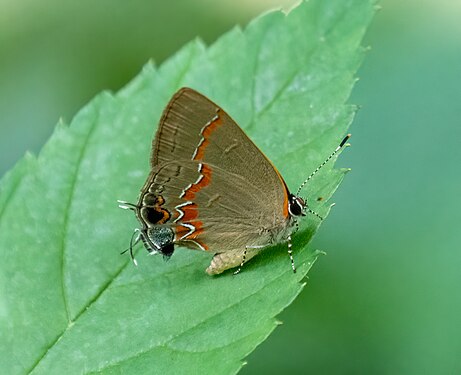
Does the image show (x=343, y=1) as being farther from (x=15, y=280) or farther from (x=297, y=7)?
(x=15, y=280)

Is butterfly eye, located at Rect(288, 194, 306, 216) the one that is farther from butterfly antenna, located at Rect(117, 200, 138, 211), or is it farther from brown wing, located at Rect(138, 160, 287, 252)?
butterfly antenna, located at Rect(117, 200, 138, 211)

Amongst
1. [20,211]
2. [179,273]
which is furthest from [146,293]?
[20,211]

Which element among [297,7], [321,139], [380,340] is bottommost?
[380,340]

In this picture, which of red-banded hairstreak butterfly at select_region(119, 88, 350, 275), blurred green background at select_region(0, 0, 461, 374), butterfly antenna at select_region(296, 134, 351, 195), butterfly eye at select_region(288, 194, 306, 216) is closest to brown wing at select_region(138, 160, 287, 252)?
red-banded hairstreak butterfly at select_region(119, 88, 350, 275)

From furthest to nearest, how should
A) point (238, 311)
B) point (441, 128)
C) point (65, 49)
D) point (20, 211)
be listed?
point (65, 49) < point (441, 128) < point (20, 211) < point (238, 311)

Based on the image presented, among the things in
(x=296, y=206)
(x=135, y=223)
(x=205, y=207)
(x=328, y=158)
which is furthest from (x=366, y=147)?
(x=135, y=223)

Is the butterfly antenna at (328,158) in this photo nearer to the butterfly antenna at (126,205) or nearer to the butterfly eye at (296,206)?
the butterfly eye at (296,206)
